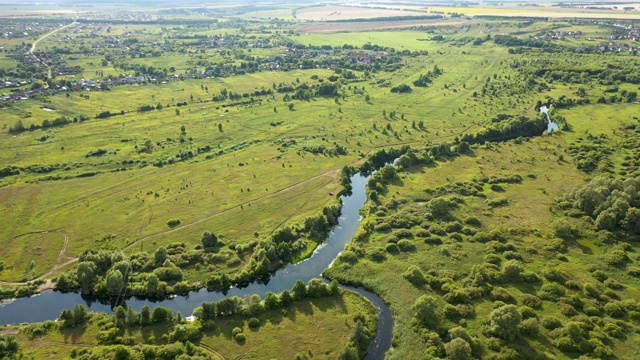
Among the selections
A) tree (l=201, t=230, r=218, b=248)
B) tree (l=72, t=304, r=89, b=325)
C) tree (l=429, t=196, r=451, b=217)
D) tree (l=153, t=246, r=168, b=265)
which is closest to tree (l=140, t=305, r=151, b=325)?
tree (l=72, t=304, r=89, b=325)

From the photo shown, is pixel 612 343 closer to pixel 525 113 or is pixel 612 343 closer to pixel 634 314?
pixel 634 314

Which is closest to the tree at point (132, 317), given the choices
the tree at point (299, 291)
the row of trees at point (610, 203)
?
the tree at point (299, 291)

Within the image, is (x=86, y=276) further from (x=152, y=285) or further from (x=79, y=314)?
(x=152, y=285)

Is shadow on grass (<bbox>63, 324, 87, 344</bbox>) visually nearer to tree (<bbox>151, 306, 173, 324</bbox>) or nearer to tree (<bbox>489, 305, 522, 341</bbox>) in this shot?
tree (<bbox>151, 306, 173, 324</bbox>)

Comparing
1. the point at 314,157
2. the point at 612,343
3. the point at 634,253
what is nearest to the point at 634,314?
the point at 612,343

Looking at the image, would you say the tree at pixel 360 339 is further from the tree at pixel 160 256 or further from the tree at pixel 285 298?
the tree at pixel 160 256

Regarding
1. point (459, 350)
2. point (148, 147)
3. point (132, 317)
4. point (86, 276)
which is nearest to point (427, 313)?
point (459, 350)
